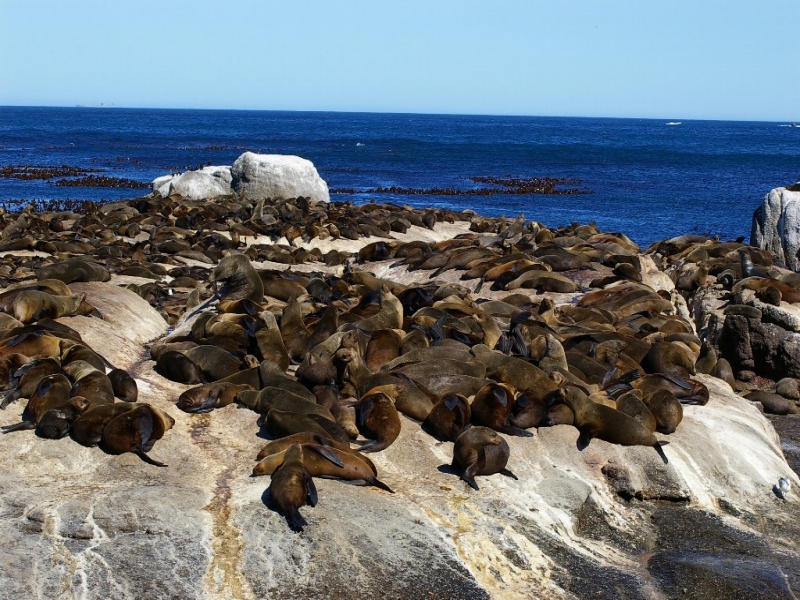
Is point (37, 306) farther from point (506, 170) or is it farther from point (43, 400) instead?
point (506, 170)

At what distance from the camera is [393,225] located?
20.7 metres

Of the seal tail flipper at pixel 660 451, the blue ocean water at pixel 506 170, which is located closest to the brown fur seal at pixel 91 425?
the seal tail flipper at pixel 660 451

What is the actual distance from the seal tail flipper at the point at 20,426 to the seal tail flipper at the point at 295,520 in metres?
2.20

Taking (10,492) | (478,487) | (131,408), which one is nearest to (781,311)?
(478,487)

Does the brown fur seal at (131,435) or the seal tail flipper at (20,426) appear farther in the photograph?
the seal tail flipper at (20,426)

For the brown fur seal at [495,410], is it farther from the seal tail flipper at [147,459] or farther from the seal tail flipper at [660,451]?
the seal tail flipper at [147,459]

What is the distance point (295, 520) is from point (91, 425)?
1.81 m

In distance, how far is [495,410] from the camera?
687cm

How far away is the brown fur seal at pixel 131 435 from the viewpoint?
6121 mm

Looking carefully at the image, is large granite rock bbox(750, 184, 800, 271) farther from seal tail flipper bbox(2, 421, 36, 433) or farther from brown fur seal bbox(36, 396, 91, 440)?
seal tail flipper bbox(2, 421, 36, 433)

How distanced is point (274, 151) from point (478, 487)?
65.1 meters

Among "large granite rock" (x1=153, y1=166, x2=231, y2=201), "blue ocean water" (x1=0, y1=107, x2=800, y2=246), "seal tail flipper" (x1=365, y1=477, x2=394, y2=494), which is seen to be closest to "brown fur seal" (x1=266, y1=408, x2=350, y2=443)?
"seal tail flipper" (x1=365, y1=477, x2=394, y2=494)

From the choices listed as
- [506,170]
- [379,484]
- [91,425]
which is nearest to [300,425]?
[379,484]

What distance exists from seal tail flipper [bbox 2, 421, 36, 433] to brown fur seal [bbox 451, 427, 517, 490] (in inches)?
119
